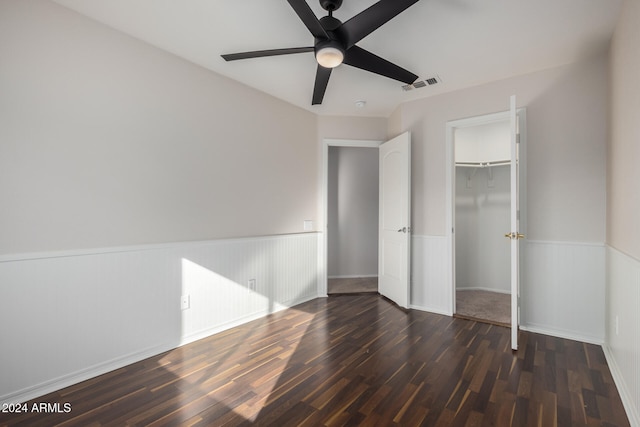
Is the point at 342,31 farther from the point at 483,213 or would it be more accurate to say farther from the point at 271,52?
the point at 483,213

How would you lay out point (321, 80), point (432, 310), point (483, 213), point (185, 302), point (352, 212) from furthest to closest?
point (352, 212), point (483, 213), point (432, 310), point (185, 302), point (321, 80)

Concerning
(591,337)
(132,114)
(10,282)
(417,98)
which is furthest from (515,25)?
(10,282)

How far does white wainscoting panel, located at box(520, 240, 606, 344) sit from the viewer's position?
2.75 meters

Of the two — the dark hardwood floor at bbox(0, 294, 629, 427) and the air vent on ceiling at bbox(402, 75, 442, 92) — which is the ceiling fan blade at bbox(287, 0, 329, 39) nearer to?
the air vent on ceiling at bbox(402, 75, 442, 92)

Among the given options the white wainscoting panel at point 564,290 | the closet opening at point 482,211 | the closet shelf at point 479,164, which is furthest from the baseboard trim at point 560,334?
the closet shelf at point 479,164

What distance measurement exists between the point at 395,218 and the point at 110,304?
3.04 metres

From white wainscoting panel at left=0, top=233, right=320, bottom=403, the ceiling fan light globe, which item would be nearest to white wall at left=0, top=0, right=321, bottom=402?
white wainscoting panel at left=0, top=233, right=320, bottom=403

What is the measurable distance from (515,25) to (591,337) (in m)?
2.68

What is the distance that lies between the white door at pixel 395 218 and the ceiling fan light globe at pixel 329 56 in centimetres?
182

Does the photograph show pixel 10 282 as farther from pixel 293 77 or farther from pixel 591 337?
pixel 591 337

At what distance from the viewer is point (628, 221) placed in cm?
196

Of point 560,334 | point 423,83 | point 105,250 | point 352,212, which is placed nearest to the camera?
point 105,250

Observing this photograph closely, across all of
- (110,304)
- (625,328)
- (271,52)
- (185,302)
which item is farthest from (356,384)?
(271,52)

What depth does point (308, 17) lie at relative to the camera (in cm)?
173
